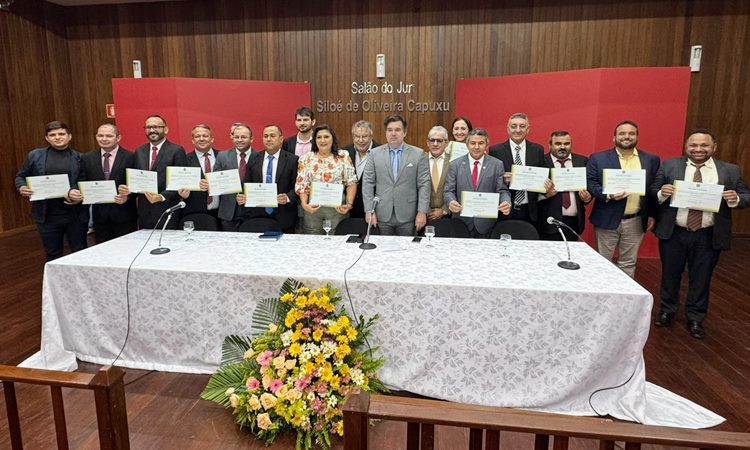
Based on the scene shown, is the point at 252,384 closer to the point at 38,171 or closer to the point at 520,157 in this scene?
the point at 520,157

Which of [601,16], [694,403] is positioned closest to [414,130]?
[601,16]

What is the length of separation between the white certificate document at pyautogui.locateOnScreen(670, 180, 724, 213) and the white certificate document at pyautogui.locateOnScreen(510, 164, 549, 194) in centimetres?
84

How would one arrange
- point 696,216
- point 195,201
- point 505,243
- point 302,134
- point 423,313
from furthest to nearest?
1. point 302,134
2. point 195,201
3. point 696,216
4. point 505,243
5. point 423,313

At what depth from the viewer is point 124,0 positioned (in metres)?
6.89

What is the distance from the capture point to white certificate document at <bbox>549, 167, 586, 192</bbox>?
338cm

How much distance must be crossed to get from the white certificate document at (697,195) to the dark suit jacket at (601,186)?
1.19 ft

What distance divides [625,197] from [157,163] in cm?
368

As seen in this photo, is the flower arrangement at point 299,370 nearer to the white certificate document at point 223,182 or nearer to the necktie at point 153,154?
the white certificate document at point 223,182

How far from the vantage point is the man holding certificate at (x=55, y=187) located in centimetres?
350

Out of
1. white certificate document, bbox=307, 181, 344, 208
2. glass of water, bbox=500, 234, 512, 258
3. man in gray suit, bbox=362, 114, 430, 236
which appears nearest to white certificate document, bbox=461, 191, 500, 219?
glass of water, bbox=500, 234, 512, 258

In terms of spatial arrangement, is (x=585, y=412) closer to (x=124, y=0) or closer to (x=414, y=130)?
(x=414, y=130)

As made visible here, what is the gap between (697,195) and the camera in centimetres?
304

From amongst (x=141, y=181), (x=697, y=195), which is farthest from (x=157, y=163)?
(x=697, y=195)

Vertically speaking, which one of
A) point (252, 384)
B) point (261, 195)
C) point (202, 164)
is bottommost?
point (252, 384)
